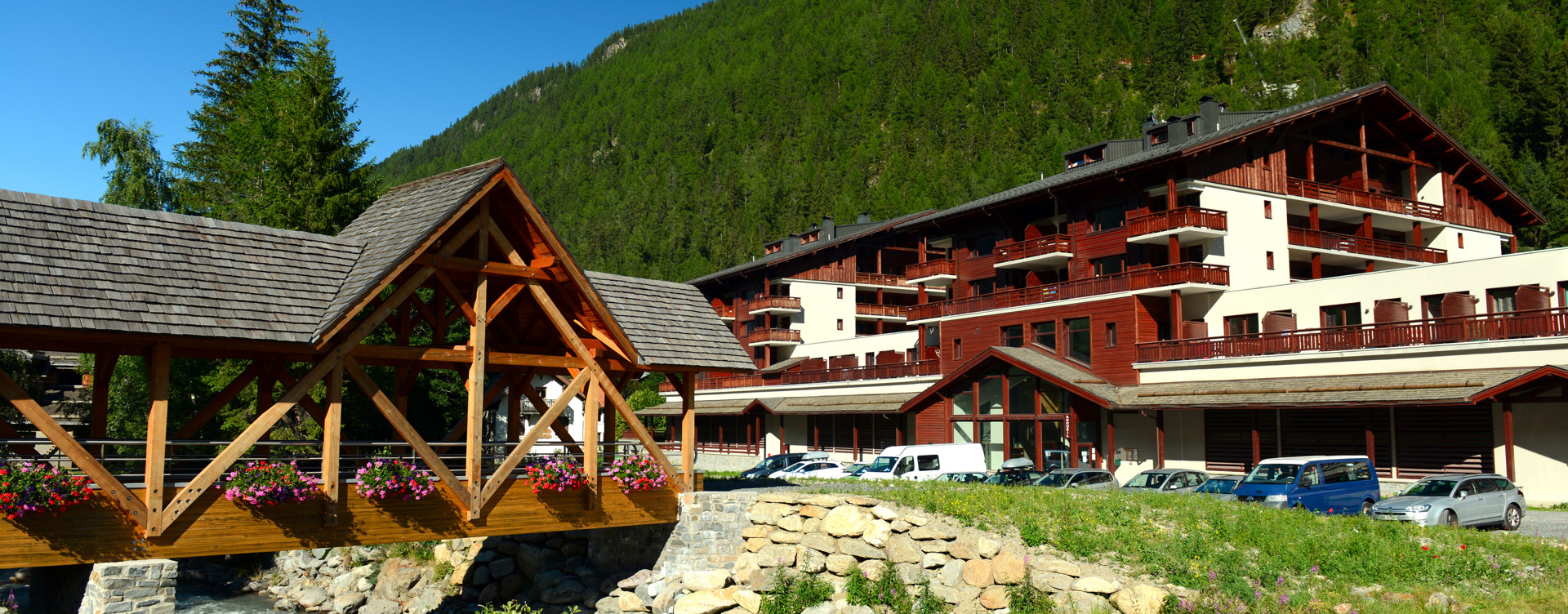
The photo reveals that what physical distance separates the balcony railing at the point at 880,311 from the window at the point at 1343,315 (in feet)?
123

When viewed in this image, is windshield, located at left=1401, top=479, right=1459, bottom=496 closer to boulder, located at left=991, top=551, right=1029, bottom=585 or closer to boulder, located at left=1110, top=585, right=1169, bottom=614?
boulder, located at left=1110, top=585, right=1169, bottom=614

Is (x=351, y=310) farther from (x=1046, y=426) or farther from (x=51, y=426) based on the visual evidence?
(x=1046, y=426)

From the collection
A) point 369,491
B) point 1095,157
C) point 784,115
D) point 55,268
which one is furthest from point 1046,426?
point 784,115

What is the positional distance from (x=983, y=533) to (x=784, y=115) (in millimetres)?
161569

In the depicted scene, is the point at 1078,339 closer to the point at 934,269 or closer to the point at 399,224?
the point at 934,269

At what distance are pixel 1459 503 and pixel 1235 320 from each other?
60.9 feet

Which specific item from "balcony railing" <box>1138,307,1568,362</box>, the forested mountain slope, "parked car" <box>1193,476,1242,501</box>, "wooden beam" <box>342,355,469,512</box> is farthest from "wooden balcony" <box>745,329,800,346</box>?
"wooden beam" <box>342,355,469,512</box>

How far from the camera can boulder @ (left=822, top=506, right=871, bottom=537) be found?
1859 centimetres

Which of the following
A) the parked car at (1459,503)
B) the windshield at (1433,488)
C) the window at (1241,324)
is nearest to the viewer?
the parked car at (1459,503)

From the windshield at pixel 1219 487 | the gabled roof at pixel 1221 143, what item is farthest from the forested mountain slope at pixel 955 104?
the windshield at pixel 1219 487

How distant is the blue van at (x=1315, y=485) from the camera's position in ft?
78.2

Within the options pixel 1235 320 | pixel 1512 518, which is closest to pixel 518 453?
pixel 1512 518

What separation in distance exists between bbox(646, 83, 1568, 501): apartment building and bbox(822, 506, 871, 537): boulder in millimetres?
19901

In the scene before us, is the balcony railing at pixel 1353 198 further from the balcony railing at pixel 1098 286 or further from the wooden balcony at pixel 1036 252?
the wooden balcony at pixel 1036 252
